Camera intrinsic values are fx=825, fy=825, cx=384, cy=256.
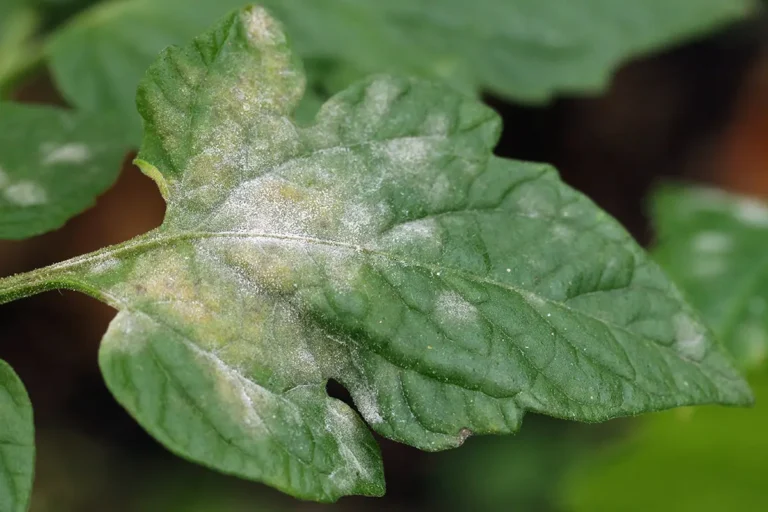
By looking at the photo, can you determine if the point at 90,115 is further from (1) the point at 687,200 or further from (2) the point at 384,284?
(1) the point at 687,200

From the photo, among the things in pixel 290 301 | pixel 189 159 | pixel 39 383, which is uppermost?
pixel 189 159

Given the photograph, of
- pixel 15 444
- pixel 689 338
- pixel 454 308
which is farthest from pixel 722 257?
pixel 15 444

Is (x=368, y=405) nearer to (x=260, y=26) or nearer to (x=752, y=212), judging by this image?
(x=260, y=26)

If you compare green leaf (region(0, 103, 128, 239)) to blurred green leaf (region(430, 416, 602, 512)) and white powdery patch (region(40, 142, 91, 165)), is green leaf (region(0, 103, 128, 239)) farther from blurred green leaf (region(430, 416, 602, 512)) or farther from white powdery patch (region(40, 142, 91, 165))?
blurred green leaf (region(430, 416, 602, 512))

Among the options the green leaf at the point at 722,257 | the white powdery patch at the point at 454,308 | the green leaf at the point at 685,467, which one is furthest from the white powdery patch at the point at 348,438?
the green leaf at the point at 685,467

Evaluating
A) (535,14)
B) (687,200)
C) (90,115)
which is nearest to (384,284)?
(90,115)
